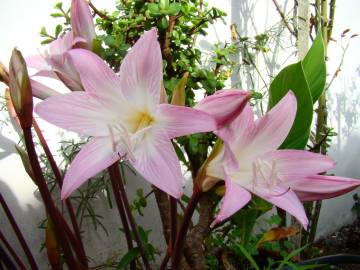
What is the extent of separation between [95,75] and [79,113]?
5 centimetres

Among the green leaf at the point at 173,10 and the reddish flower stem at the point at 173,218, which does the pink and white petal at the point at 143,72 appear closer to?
the reddish flower stem at the point at 173,218

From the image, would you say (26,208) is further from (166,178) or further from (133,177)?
(166,178)

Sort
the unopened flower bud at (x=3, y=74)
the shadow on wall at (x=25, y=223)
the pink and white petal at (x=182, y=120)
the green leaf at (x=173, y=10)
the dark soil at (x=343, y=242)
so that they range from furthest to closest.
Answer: the dark soil at (x=343, y=242) → the shadow on wall at (x=25, y=223) → the green leaf at (x=173, y=10) → the unopened flower bud at (x=3, y=74) → the pink and white petal at (x=182, y=120)

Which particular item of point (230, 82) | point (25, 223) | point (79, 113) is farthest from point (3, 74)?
point (230, 82)

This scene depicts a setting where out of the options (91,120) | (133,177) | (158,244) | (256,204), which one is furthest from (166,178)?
(158,244)

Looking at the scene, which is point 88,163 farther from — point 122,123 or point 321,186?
point 321,186

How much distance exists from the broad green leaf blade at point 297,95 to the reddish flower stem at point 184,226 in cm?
22

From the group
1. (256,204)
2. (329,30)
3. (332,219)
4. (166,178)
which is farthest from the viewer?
(332,219)

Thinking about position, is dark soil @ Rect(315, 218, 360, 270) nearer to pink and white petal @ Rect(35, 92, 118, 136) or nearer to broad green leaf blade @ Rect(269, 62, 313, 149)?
broad green leaf blade @ Rect(269, 62, 313, 149)

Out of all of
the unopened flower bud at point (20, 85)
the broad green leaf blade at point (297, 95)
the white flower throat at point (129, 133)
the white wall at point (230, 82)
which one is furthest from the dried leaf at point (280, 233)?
the unopened flower bud at point (20, 85)

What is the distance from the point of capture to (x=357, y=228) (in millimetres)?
2414

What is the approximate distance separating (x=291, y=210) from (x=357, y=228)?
7.68 ft

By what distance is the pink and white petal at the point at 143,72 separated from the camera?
0.36 m

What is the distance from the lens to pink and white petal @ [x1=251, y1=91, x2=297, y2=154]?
0.41 metres
